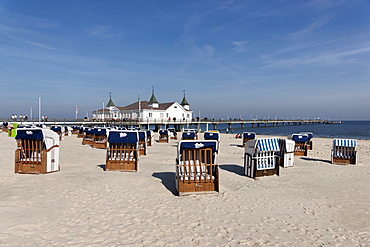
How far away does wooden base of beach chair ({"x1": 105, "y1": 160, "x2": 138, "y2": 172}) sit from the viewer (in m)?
12.6

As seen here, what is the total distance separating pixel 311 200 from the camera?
8.59 meters

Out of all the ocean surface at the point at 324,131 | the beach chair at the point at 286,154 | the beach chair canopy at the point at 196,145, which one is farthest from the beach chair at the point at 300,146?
the ocean surface at the point at 324,131

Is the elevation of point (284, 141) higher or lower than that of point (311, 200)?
higher

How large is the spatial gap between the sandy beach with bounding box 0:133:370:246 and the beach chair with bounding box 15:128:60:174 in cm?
51

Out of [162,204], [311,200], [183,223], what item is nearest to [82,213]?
[162,204]

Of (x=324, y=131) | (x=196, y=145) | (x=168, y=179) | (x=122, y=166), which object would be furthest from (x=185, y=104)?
(x=196, y=145)

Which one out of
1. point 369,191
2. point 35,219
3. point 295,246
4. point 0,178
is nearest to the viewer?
point 295,246

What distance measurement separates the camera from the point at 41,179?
10.5 meters

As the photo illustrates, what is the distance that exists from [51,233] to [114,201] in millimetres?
2442

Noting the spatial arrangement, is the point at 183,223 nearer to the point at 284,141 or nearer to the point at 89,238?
the point at 89,238

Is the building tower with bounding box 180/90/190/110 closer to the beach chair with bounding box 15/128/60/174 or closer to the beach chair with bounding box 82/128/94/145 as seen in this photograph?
the beach chair with bounding box 82/128/94/145

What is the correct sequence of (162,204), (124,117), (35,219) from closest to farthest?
(35,219)
(162,204)
(124,117)

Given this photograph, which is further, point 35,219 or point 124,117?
point 124,117

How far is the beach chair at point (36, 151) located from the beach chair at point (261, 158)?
8.93 m
